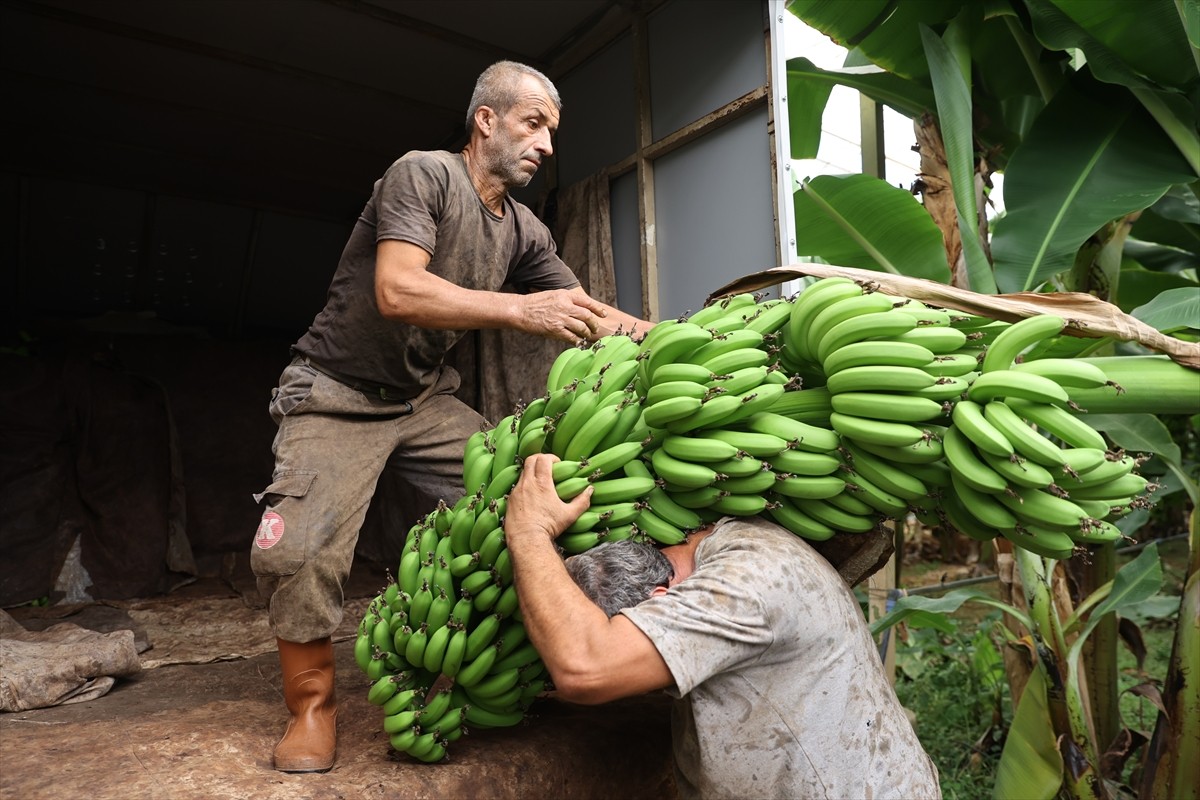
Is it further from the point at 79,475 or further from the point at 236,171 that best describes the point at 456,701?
the point at 236,171

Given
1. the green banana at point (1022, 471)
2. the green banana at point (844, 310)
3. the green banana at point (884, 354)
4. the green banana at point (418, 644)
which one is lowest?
the green banana at point (418, 644)

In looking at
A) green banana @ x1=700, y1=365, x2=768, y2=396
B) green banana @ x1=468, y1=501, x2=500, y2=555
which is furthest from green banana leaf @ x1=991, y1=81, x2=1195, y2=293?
green banana @ x1=468, y1=501, x2=500, y2=555

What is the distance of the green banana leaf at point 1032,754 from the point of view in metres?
3.24

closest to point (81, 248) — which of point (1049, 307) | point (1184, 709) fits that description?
point (1049, 307)

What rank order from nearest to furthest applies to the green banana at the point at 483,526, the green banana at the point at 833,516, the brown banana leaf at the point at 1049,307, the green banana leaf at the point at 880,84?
the brown banana leaf at the point at 1049,307
the green banana at the point at 833,516
the green banana at the point at 483,526
the green banana leaf at the point at 880,84

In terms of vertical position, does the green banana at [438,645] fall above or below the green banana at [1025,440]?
below

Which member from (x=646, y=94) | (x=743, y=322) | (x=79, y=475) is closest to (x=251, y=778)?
(x=743, y=322)

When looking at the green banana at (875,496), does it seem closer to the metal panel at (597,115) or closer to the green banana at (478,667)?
the green banana at (478,667)

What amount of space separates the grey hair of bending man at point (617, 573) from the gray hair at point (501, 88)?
197 cm

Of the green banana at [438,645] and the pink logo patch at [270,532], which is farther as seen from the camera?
the pink logo patch at [270,532]

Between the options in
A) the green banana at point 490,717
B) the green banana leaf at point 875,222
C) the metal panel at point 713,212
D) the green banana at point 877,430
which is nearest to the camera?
the green banana at point 877,430

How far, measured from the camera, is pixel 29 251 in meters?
7.89

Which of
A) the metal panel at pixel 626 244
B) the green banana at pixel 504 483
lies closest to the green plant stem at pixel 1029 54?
the metal panel at pixel 626 244

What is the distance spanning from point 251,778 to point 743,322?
1.90 meters
